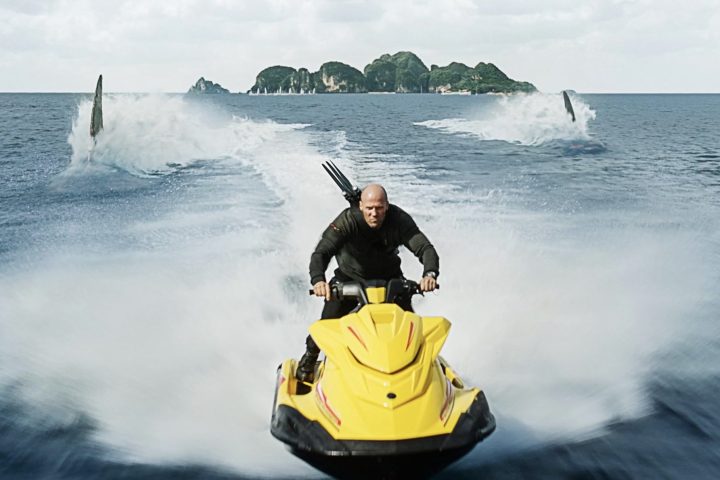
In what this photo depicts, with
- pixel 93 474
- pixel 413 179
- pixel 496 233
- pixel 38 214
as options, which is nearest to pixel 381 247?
pixel 93 474

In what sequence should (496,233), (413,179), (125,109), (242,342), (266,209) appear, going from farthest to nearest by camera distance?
(125,109)
(413,179)
(266,209)
(496,233)
(242,342)

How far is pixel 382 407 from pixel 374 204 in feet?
4.80

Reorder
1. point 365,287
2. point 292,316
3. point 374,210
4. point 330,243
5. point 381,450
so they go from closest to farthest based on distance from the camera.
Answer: point 381,450
point 365,287
point 374,210
point 330,243
point 292,316

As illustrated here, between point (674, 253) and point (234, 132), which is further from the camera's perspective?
point (234, 132)

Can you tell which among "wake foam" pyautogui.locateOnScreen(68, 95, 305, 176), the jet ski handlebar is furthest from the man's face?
"wake foam" pyautogui.locateOnScreen(68, 95, 305, 176)

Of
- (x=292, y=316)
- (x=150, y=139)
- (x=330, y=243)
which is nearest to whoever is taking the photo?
(x=330, y=243)

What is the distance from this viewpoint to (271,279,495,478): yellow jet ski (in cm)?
381

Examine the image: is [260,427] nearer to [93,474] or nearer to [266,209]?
[93,474]

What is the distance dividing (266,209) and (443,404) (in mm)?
10031

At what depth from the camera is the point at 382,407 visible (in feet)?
12.7

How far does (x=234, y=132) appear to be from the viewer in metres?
28.6

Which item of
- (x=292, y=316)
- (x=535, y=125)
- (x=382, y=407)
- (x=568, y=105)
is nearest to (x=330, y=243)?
(x=382, y=407)

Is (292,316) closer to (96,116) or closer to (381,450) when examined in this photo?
(381,450)

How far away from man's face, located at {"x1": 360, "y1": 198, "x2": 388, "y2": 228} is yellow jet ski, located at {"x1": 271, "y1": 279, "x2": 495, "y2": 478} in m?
0.69
